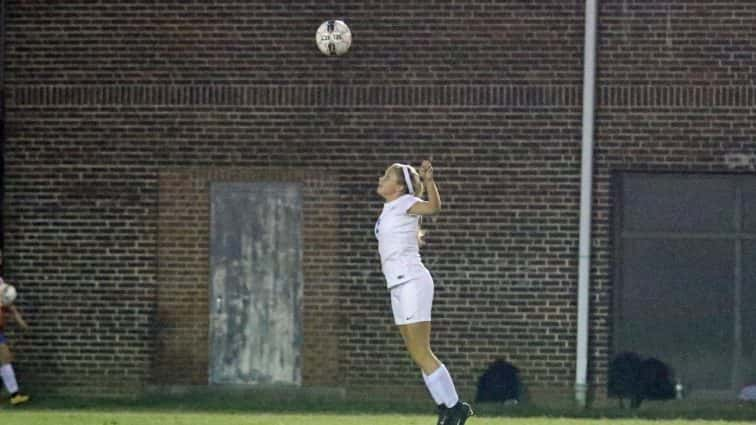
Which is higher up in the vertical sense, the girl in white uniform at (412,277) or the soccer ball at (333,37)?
the soccer ball at (333,37)

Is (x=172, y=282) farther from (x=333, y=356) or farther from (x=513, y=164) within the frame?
(x=513, y=164)

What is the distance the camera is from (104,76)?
16.2 metres

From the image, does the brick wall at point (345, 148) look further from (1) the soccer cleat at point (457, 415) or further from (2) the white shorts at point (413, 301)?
(2) the white shorts at point (413, 301)

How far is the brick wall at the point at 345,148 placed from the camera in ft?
51.6

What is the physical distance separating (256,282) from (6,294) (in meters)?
2.51

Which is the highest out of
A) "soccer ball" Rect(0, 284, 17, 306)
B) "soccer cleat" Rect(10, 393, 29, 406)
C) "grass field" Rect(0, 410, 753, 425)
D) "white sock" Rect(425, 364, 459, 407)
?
"soccer ball" Rect(0, 284, 17, 306)

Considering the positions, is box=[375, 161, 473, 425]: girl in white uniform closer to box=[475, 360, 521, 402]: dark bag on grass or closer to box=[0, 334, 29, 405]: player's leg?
box=[475, 360, 521, 402]: dark bag on grass

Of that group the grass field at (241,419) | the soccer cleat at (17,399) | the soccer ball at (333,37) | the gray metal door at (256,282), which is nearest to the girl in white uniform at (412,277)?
the grass field at (241,419)

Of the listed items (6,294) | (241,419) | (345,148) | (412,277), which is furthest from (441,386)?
(6,294)

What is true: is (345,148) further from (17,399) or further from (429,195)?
(429,195)

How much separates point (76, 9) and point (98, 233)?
90.4 inches

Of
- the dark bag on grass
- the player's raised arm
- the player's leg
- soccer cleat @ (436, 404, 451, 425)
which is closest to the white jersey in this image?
the player's raised arm

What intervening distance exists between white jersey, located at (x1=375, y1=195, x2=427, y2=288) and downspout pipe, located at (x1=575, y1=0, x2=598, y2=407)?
227 inches

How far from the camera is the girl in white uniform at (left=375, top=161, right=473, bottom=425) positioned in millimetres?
10031
